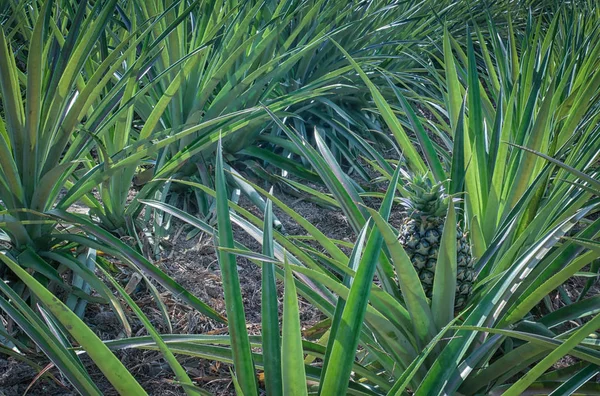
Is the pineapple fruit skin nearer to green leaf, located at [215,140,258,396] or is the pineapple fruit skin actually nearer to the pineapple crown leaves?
the pineapple crown leaves

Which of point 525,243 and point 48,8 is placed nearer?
point 525,243

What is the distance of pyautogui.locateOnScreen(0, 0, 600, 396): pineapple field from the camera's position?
84 cm

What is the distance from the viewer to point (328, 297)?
3.53 feet

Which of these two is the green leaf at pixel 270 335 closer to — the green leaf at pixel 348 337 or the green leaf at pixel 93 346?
the green leaf at pixel 348 337

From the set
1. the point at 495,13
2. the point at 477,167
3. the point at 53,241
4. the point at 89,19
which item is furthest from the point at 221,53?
the point at 495,13

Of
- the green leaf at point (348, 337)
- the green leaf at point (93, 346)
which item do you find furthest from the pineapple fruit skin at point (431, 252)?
the green leaf at point (93, 346)

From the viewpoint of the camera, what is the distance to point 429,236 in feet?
3.67

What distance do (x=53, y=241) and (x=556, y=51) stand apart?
231cm

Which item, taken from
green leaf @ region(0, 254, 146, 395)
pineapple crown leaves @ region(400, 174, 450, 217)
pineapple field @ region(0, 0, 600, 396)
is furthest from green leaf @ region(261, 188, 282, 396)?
pineapple crown leaves @ region(400, 174, 450, 217)

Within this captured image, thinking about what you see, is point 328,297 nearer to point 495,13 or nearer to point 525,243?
point 525,243

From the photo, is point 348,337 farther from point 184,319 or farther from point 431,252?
point 184,319

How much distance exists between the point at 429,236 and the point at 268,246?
0.35 m

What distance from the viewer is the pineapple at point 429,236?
1096mm

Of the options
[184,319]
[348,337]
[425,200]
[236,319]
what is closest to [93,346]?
[236,319]
